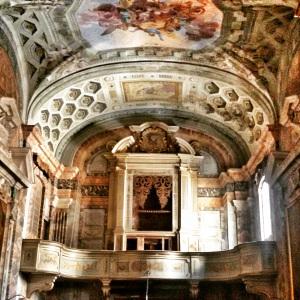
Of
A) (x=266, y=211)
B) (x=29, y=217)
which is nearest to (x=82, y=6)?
A: (x=29, y=217)

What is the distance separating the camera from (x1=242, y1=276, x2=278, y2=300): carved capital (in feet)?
40.9

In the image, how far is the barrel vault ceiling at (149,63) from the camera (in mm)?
11633

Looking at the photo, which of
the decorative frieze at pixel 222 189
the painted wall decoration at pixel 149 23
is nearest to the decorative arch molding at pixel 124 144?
Answer: the decorative frieze at pixel 222 189

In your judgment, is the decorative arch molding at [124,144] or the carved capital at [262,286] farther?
the decorative arch molding at [124,144]

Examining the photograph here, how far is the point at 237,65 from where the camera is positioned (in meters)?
13.3

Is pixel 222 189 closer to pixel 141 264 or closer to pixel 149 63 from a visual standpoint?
pixel 141 264

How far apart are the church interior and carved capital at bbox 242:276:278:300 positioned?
0.03 metres

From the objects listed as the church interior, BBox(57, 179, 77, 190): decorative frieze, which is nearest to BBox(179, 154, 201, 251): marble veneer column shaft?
the church interior

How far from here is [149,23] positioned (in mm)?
12375

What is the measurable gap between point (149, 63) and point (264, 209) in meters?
5.40

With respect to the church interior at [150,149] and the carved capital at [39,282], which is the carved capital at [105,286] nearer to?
the church interior at [150,149]

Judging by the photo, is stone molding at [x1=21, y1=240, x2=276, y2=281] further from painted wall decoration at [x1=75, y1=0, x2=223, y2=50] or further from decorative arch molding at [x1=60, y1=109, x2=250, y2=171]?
painted wall decoration at [x1=75, y1=0, x2=223, y2=50]

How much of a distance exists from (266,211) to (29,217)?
6.72 meters

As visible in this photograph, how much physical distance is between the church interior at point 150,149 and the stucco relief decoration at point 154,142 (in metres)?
0.04
